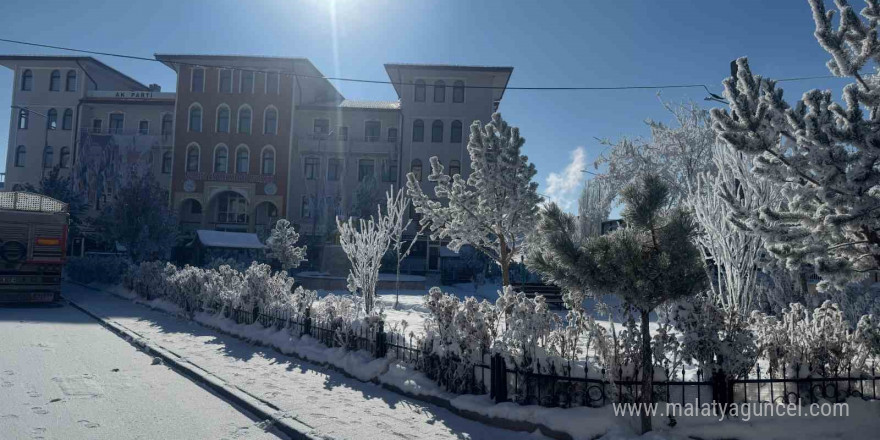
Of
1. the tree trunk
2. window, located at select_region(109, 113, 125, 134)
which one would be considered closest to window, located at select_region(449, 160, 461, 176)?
window, located at select_region(109, 113, 125, 134)

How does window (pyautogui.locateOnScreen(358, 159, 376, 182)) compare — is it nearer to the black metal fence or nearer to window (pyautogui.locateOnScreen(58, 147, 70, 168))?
window (pyautogui.locateOnScreen(58, 147, 70, 168))

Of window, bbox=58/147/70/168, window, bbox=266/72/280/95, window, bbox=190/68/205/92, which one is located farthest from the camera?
window, bbox=58/147/70/168

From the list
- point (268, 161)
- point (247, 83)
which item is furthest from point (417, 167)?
point (247, 83)

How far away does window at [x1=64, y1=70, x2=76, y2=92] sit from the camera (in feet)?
143

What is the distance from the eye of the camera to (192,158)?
133ft

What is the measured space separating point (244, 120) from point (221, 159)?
3358 millimetres

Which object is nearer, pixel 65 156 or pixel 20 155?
pixel 65 156

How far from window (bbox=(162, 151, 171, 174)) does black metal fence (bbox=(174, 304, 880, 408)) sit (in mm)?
40769

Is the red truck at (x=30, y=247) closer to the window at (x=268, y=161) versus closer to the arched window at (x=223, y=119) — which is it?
the window at (x=268, y=161)

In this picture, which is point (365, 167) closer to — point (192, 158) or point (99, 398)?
point (192, 158)

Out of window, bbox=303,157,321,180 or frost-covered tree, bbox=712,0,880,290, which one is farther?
window, bbox=303,157,321,180

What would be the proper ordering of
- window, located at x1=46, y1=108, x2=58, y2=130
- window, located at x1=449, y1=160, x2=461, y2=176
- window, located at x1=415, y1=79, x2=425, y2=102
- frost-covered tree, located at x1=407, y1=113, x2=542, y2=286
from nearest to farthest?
frost-covered tree, located at x1=407, y1=113, x2=542, y2=286 < window, located at x1=449, y1=160, x2=461, y2=176 < window, located at x1=415, y1=79, x2=425, y2=102 < window, located at x1=46, y1=108, x2=58, y2=130

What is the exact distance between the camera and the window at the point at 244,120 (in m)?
40.5

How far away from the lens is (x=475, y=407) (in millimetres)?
6043
